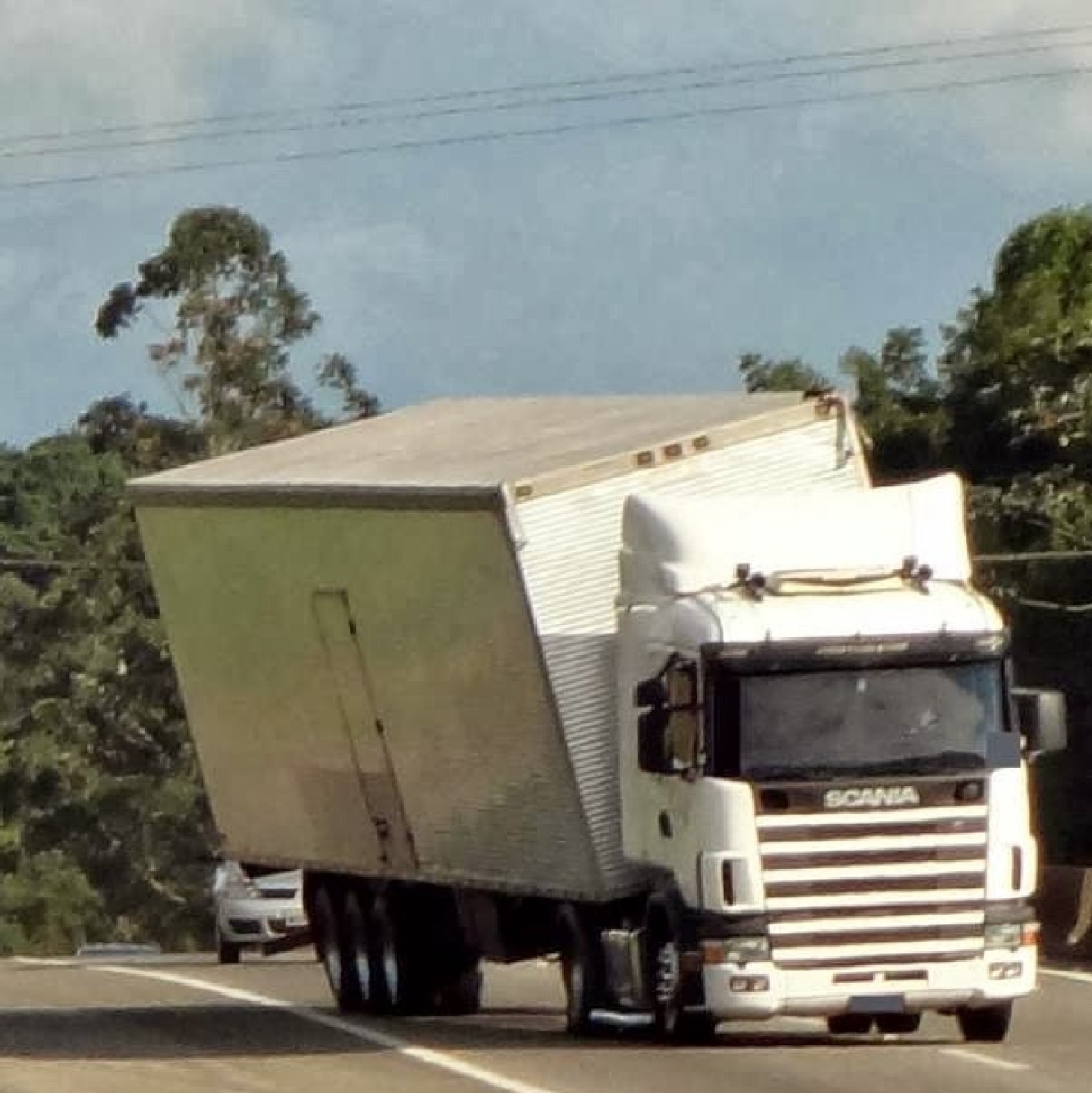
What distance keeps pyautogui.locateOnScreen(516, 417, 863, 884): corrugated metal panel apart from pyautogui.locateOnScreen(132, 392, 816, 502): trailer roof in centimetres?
22

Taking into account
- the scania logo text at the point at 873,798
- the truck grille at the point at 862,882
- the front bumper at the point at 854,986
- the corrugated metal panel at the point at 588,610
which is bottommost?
the front bumper at the point at 854,986

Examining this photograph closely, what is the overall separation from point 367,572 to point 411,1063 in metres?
3.90

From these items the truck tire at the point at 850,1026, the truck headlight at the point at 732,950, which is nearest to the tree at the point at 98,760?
the truck tire at the point at 850,1026

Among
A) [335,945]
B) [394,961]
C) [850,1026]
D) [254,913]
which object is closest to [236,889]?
[254,913]

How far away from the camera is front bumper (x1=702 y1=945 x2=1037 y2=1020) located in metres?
20.9

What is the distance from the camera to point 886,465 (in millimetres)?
54312

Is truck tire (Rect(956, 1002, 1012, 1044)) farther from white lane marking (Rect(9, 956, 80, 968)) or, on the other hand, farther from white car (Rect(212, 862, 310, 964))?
white lane marking (Rect(9, 956, 80, 968))

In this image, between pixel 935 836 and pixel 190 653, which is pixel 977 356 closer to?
pixel 190 653

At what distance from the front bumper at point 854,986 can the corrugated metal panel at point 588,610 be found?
1581mm

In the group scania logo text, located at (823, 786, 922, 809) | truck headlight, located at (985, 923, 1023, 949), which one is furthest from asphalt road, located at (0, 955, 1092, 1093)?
scania logo text, located at (823, 786, 922, 809)

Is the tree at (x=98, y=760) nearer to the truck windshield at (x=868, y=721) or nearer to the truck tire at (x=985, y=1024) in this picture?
the truck tire at (x=985, y=1024)

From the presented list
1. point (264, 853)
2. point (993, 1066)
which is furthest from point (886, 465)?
point (993, 1066)

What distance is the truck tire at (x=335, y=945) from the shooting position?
27766 mm

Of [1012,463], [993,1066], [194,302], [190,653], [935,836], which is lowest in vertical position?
[993,1066]
